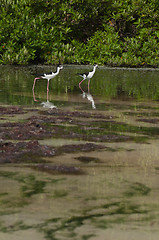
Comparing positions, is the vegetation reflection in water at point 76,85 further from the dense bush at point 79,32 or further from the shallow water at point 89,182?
the shallow water at point 89,182

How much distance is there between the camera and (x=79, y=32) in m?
A: 25.5

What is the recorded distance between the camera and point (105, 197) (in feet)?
14.5

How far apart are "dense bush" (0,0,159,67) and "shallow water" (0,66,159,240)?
41.2 ft

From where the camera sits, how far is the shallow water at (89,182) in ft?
12.2

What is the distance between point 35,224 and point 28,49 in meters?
19.5

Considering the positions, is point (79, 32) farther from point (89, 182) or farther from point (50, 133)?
point (89, 182)

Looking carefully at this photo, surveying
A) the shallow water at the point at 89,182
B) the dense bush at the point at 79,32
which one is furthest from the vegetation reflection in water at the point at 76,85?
the shallow water at the point at 89,182

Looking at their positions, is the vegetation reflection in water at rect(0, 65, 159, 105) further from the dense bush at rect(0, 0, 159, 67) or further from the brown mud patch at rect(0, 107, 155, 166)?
the brown mud patch at rect(0, 107, 155, 166)

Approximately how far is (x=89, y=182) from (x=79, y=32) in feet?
69.4

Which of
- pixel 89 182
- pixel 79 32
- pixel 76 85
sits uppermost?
pixel 79 32

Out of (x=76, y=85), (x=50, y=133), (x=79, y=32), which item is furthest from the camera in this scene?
(x=79, y=32)

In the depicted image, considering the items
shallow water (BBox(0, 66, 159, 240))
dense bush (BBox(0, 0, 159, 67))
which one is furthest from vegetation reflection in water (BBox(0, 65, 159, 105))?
shallow water (BBox(0, 66, 159, 240))

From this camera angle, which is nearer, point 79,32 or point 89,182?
point 89,182

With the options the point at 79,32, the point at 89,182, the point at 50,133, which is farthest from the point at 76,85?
the point at 89,182
